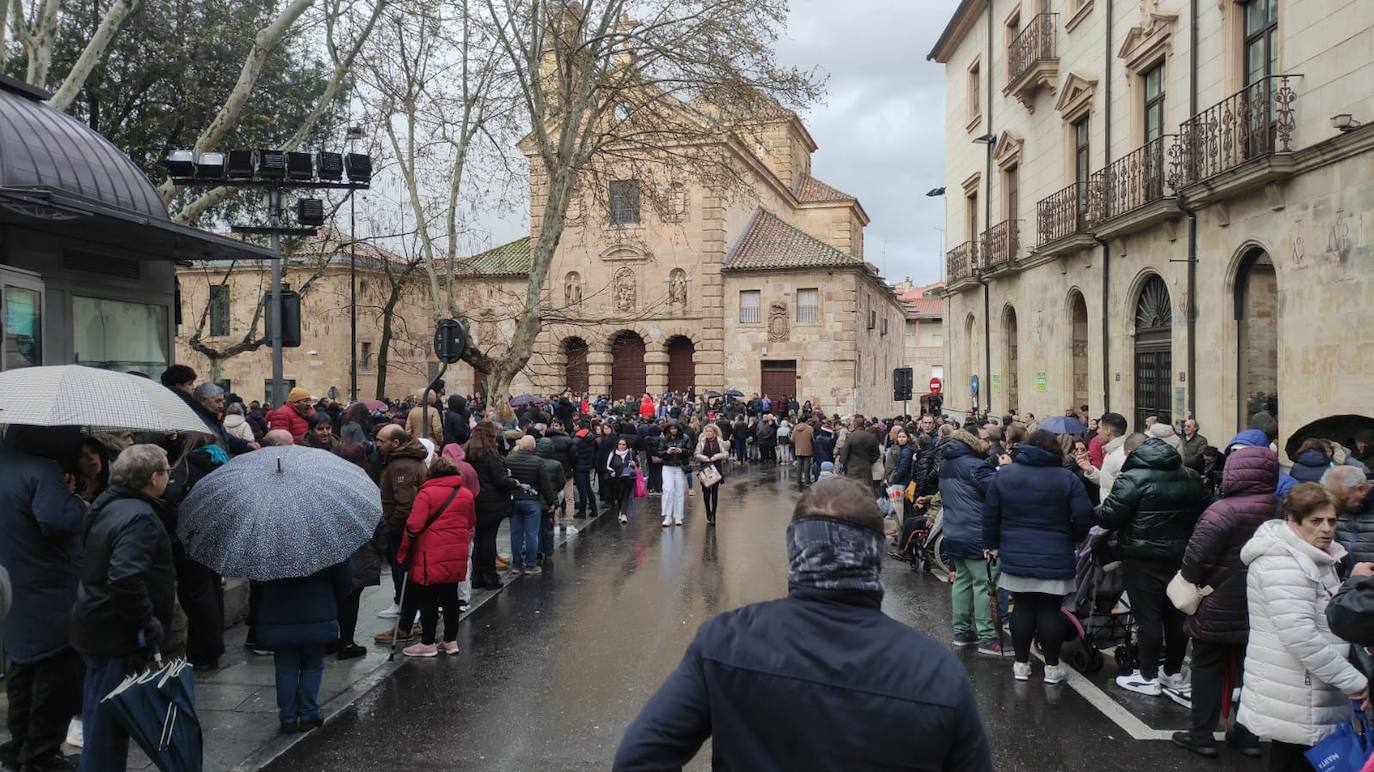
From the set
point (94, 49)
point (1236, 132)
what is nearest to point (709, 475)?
point (1236, 132)

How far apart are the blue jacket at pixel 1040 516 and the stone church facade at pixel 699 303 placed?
32212 millimetres

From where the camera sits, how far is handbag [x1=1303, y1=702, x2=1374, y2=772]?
4172 millimetres

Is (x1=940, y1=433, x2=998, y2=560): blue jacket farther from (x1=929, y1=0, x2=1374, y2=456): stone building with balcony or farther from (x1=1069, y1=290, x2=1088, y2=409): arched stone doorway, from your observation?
(x1=1069, y1=290, x2=1088, y2=409): arched stone doorway

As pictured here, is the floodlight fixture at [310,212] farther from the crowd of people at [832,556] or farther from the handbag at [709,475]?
the handbag at [709,475]

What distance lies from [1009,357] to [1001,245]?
3.03 metres

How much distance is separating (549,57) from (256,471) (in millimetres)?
22759

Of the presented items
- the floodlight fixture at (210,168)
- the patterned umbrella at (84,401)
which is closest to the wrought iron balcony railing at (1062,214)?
the floodlight fixture at (210,168)

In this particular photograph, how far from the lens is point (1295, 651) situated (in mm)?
4391

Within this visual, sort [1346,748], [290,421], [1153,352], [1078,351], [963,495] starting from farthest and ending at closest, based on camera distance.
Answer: [1078,351]
[1153,352]
[290,421]
[963,495]
[1346,748]

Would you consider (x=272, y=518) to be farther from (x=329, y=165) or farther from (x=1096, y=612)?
(x=329, y=165)

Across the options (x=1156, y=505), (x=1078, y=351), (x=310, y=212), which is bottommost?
(x=1156, y=505)

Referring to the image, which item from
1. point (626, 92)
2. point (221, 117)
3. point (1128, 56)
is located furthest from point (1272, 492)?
point (626, 92)

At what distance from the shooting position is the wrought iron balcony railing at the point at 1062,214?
64.4 ft

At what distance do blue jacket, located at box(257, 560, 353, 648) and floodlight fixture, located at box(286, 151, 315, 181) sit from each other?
6657 mm
